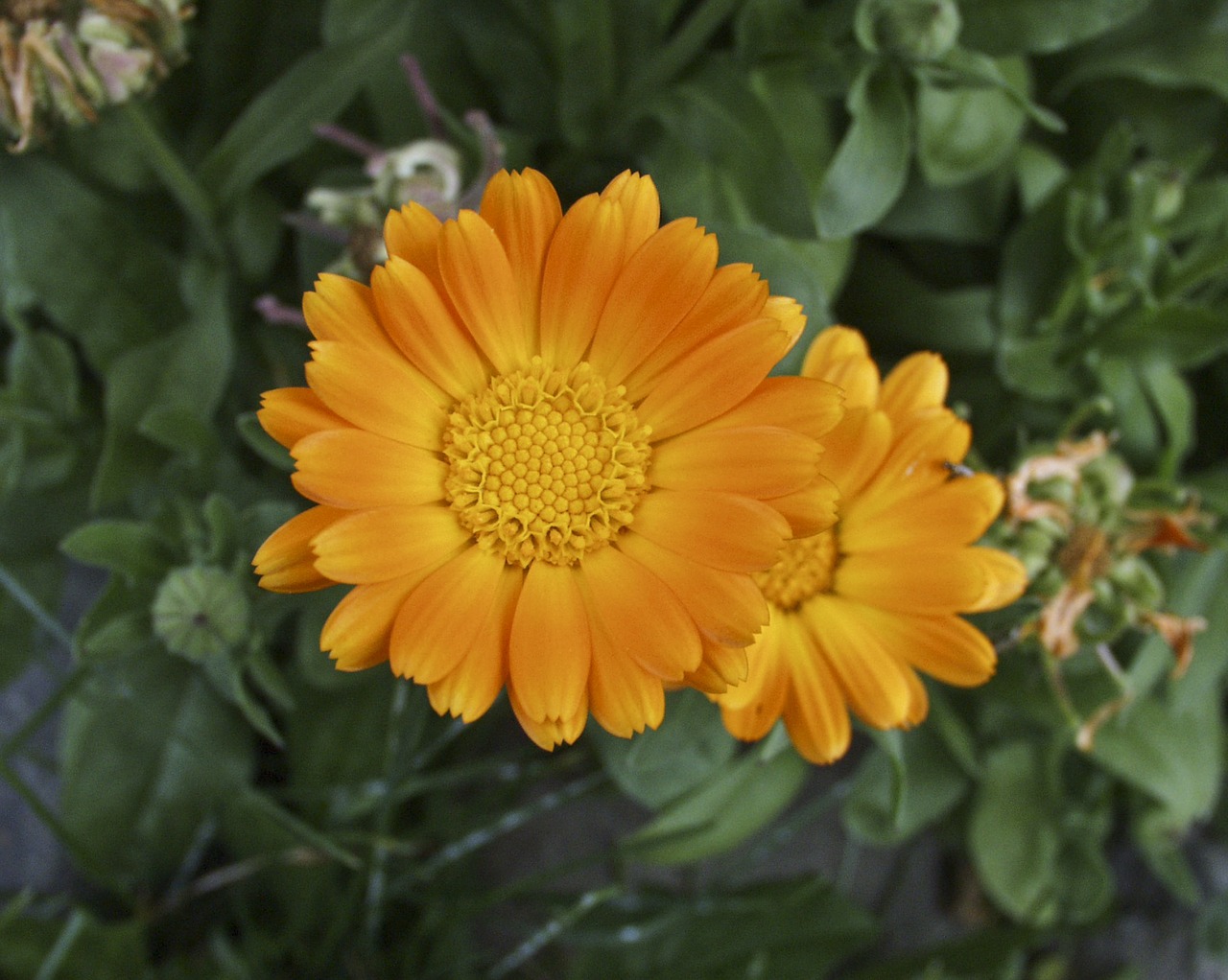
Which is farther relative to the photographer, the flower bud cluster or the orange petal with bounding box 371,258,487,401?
the flower bud cluster

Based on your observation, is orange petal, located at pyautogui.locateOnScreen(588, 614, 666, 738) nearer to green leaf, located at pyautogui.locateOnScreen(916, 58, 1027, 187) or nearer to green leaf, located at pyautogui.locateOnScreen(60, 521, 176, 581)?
green leaf, located at pyautogui.locateOnScreen(60, 521, 176, 581)

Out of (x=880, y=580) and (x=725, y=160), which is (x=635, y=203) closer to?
(x=880, y=580)

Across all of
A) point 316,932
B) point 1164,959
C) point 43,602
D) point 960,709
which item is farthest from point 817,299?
point 1164,959


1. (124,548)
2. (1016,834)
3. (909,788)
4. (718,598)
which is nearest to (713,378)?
(718,598)

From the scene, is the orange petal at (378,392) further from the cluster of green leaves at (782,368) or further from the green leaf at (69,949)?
the green leaf at (69,949)

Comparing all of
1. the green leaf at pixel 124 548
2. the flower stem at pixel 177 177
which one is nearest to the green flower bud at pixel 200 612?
the green leaf at pixel 124 548

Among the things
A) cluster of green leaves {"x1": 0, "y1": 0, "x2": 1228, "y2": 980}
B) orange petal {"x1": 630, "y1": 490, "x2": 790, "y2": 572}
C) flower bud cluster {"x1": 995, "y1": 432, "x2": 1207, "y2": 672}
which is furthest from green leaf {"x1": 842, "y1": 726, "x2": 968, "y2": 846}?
orange petal {"x1": 630, "y1": 490, "x2": 790, "y2": 572}
